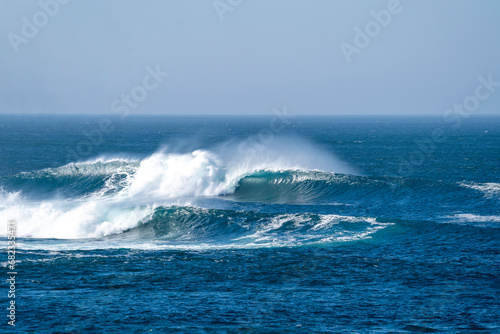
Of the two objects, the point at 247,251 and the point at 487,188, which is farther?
the point at 487,188

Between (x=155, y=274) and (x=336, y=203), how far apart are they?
1954 centimetres

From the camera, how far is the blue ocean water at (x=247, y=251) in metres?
16.5

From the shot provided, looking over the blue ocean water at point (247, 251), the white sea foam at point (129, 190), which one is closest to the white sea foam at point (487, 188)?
the blue ocean water at point (247, 251)

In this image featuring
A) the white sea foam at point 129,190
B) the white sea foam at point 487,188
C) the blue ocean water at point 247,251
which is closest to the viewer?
the blue ocean water at point 247,251

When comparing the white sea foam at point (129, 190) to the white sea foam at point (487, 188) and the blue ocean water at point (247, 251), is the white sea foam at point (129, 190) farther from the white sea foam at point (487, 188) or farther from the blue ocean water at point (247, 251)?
the white sea foam at point (487, 188)

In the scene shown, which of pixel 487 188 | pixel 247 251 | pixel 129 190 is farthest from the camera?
pixel 129 190

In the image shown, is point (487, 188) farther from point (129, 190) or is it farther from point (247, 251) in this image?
point (129, 190)

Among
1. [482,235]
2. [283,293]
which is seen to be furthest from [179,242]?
[482,235]

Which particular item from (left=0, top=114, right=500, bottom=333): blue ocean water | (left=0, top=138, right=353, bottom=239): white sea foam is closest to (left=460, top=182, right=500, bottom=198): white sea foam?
(left=0, top=114, right=500, bottom=333): blue ocean water

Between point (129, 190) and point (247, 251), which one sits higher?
point (129, 190)

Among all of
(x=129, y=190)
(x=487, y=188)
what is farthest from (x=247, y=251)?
(x=487, y=188)

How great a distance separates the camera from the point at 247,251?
2439cm

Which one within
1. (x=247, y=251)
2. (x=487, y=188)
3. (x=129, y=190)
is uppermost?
(x=487, y=188)

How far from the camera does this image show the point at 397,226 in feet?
94.3
